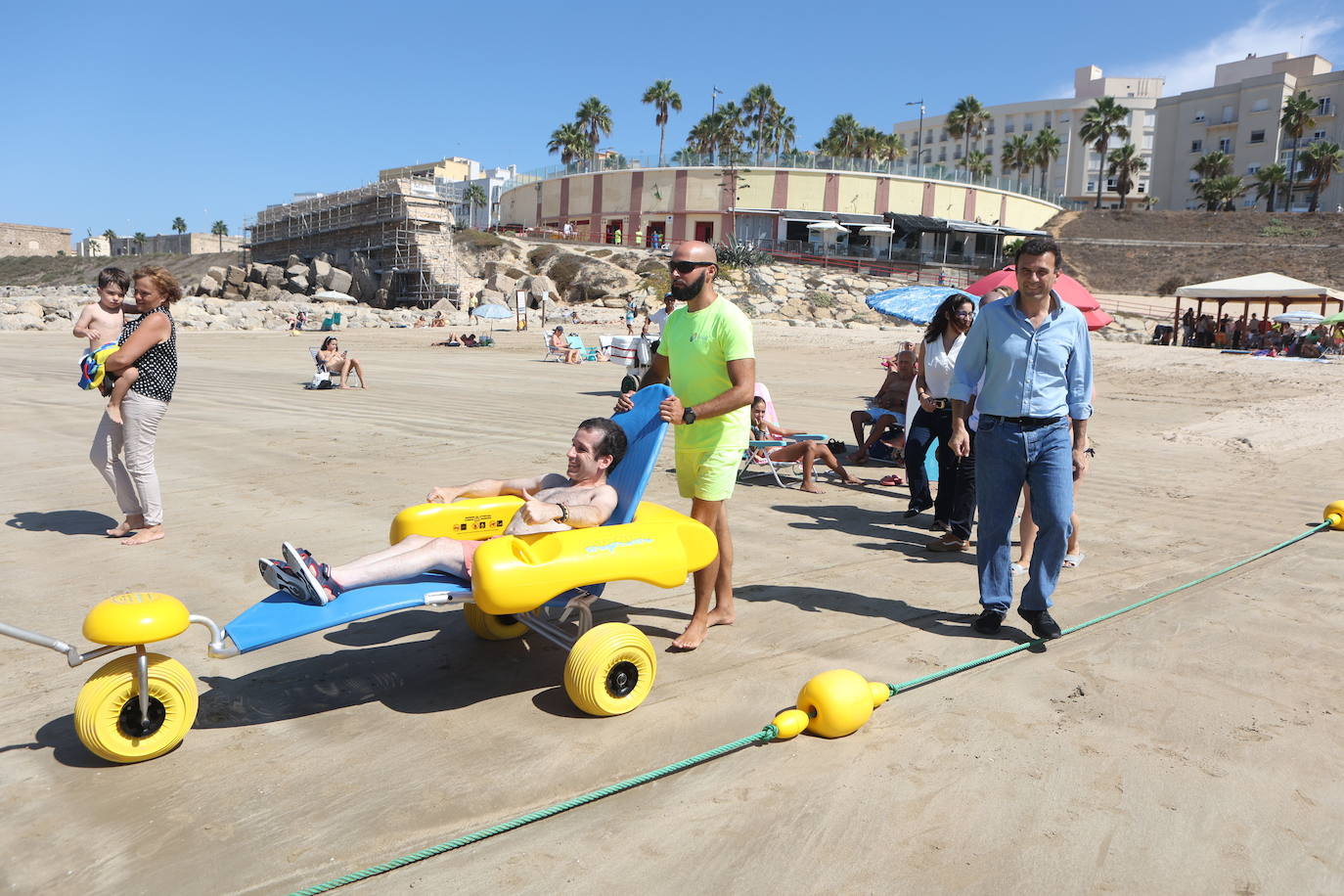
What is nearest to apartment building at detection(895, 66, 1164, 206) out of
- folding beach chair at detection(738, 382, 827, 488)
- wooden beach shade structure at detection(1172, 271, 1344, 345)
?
wooden beach shade structure at detection(1172, 271, 1344, 345)

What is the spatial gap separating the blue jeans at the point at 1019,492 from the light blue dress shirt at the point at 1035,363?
0.10 m

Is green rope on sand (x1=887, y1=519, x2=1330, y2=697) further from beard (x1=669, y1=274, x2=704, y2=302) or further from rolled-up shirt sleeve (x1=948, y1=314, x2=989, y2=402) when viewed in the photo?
beard (x1=669, y1=274, x2=704, y2=302)

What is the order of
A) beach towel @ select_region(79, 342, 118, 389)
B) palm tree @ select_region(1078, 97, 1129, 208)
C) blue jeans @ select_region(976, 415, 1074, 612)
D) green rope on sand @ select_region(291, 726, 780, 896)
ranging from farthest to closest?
palm tree @ select_region(1078, 97, 1129, 208), beach towel @ select_region(79, 342, 118, 389), blue jeans @ select_region(976, 415, 1074, 612), green rope on sand @ select_region(291, 726, 780, 896)

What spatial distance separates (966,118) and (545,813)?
89.2 m

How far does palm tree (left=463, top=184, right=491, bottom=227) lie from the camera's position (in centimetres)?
9894

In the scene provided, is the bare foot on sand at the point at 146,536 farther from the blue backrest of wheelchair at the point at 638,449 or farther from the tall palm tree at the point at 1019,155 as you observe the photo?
the tall palm tree at the point at 1019,155

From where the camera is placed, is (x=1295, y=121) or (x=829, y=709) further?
(x=1295, y=121)

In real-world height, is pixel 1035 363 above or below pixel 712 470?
above

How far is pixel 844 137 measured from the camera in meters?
76.7

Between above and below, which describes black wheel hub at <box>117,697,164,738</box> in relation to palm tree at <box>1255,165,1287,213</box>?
below

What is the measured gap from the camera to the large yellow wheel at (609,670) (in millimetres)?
3377

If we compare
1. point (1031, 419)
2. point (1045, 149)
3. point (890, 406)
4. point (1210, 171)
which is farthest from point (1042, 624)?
point (1045, 149)

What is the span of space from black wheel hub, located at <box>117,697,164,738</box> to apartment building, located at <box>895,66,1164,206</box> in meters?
87.9

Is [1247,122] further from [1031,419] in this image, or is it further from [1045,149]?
[1031,419]
